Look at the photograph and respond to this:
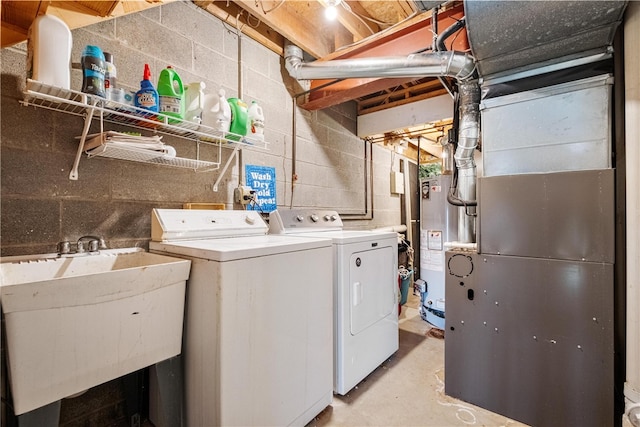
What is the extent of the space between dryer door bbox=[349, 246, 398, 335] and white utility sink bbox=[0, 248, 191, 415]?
1018 mm

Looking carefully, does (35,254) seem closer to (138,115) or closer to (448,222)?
(138,115)

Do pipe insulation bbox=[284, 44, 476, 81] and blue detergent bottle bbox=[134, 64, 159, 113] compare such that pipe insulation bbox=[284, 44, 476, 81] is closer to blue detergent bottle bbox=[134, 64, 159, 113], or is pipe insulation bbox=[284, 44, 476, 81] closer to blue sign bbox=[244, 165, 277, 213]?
blue sign bbox=[244, 165, 277, 213]

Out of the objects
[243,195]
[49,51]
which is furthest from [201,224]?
[49,51]

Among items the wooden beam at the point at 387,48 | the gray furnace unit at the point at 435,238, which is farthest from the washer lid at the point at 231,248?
the gray furnace unit at the point at 435,238

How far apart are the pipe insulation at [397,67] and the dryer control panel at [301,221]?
43.3 inches

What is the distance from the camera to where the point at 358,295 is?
1903mm

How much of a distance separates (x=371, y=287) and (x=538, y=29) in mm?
1701

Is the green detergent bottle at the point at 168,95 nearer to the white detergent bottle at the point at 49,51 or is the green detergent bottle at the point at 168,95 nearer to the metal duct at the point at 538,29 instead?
→ the white detergent bottle at the point at 49,51

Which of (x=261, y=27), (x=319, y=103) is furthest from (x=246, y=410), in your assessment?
(x=261, y=27)

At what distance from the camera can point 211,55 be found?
2021 millimetres

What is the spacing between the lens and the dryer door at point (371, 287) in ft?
6.13

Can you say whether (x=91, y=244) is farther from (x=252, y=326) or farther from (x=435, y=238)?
(x=435, y=238)

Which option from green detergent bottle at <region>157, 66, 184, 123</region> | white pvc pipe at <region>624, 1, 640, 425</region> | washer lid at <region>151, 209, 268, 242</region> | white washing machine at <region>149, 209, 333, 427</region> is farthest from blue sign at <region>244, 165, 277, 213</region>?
white pvc pipe at <region>624, 1, 640, 425</region>

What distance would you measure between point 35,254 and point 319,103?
7.47 ft
